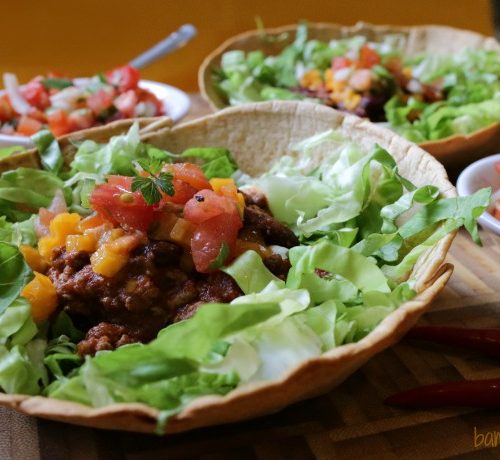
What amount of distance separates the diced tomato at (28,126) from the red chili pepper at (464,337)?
2261mm

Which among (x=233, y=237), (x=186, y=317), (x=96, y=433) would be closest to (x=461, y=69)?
(x=233, y=237)

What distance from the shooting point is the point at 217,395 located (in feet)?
4.55

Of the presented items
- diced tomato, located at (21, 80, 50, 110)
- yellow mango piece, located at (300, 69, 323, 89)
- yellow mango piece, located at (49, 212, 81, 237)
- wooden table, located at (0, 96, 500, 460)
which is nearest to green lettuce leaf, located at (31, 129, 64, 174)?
yellow mango piece, located at (49, 212, 81, 237)

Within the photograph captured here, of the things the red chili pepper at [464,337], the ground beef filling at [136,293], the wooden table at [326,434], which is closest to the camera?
the wooden table at [326,434]

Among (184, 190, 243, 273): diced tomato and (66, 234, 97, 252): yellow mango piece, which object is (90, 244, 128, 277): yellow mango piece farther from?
(184, 190, 243, 273): diced tomato

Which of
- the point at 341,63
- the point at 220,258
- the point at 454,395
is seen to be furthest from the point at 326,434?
the point at 341,63

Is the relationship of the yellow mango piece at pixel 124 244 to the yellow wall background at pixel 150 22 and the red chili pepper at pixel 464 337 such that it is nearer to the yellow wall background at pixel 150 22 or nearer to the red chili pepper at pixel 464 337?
the red chili pepper at pixel 464 337

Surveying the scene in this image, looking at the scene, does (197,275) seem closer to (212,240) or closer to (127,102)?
(212,240)

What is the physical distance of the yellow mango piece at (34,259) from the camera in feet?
6.72

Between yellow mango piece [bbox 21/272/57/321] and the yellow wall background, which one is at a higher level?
yellow mango piece [bbox 21/272/57/321]

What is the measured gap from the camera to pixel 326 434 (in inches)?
65.2

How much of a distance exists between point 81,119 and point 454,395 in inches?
97.1

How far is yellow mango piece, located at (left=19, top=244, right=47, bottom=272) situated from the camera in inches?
80.6

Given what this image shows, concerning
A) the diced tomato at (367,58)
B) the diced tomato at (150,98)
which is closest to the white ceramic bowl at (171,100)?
the diced tomato at (150,98)
